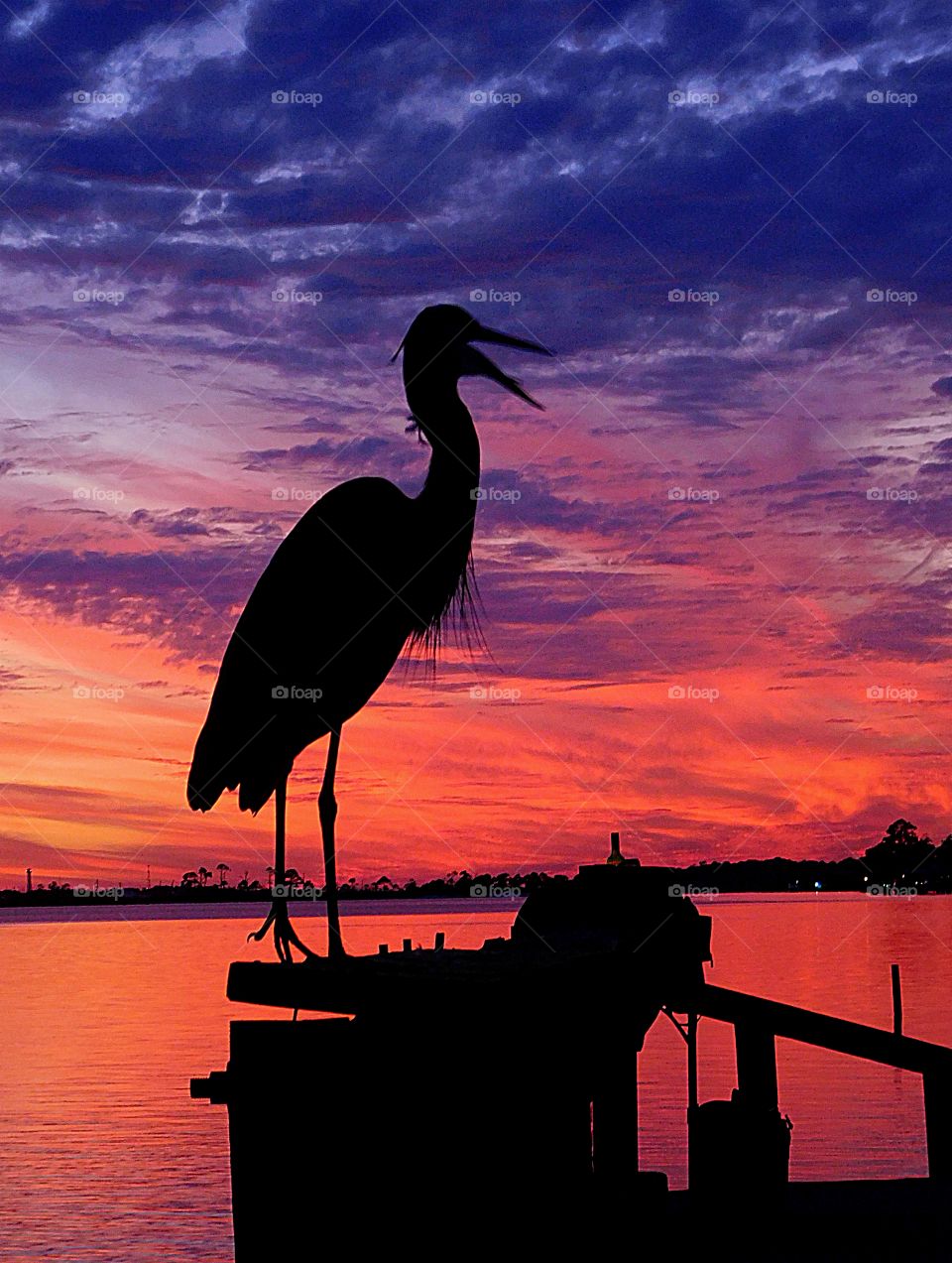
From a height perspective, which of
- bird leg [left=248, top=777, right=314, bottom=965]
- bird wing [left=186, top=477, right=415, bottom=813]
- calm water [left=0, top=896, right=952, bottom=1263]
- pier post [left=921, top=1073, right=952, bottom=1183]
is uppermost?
bird wing [left=186, top=477, right=415, bottom=813]

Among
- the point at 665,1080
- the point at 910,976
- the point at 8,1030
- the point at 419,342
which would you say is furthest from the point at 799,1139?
the point at 910,976

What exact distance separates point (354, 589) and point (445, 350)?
1.56 m

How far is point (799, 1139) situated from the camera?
30.9 m

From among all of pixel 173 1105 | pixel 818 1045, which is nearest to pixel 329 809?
pixel 818 1045

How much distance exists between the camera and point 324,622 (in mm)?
9406

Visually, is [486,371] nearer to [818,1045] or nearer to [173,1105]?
[818,1045]

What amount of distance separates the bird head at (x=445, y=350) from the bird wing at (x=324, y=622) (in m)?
0.72

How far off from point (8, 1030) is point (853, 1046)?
51.4m

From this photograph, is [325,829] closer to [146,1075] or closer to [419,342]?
[419,342]

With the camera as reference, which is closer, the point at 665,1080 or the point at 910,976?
the point at 665,1080

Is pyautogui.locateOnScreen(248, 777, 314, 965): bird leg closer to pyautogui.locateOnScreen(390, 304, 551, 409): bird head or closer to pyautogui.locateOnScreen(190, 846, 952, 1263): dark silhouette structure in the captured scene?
pyautogui.locateOnScreen(190, 846, 952, 1263): dark silhouette structure

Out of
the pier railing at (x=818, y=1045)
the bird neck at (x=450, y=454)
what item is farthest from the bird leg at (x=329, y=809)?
the pier railing at (x=818, y=1045)

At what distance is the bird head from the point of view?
9656mm

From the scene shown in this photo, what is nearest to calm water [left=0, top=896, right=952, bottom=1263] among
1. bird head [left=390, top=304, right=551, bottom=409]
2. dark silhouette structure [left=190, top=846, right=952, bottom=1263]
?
dark silhouette structure [left=190, top=846, right=952, bottom=1263]
